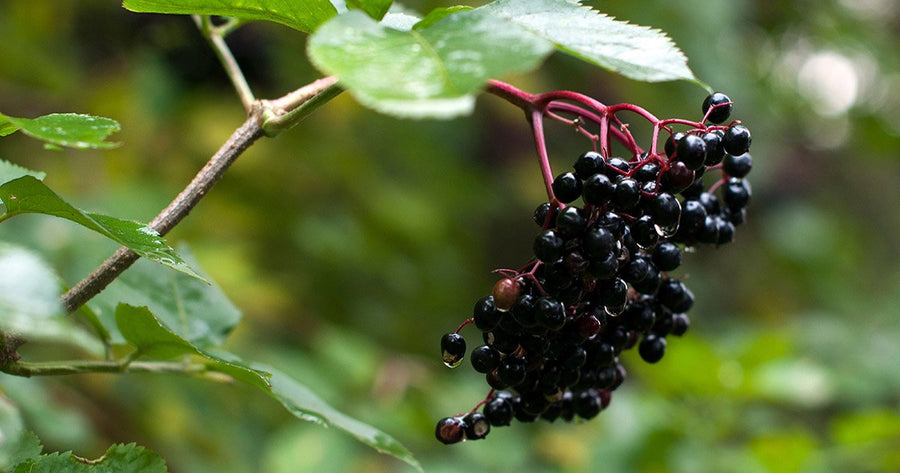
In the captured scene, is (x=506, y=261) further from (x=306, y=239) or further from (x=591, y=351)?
(x=591, y=351)

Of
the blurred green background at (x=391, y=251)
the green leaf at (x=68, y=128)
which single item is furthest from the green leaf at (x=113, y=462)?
the blurred green background at (x=391, y=251)

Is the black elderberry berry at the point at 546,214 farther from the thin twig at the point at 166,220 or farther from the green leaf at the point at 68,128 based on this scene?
the green leaf at the point at 68,128

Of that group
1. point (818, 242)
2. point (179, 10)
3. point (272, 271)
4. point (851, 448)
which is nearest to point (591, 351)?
point (179, 10)

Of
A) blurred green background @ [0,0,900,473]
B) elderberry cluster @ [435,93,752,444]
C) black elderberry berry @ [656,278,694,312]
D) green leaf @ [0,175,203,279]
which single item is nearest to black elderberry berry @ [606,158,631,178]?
elderberry cluster @ [435,93,752,444]

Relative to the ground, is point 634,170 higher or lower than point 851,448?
lower

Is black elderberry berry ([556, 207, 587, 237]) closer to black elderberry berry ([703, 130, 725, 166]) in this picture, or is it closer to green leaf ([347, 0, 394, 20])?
black elderberry berry ([703, 130, 725, 166])

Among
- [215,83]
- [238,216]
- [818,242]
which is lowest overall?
[238,216]

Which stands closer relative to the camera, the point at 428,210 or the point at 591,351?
the point at 591,351
